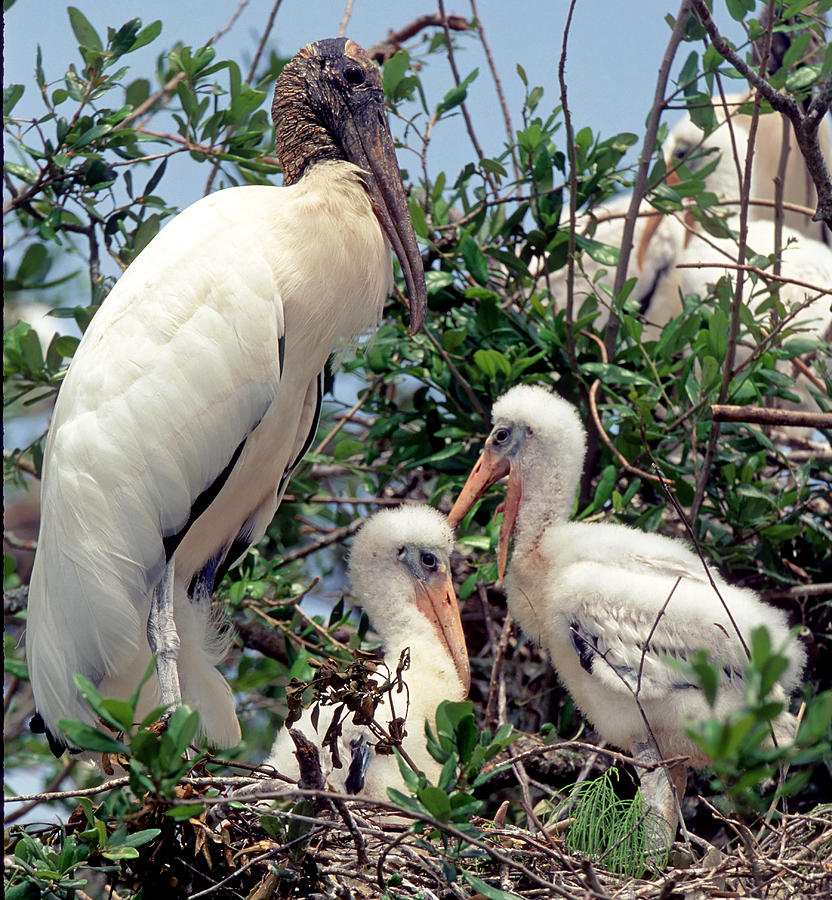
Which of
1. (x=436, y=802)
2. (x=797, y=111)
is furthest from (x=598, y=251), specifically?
(x=436, y=802)

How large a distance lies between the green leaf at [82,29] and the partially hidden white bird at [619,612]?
151 centimetres

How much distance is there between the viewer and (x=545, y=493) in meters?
3.07

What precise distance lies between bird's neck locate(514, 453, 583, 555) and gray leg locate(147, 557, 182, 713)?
35.5 inches

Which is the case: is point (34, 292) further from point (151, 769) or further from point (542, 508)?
point (151, 769)

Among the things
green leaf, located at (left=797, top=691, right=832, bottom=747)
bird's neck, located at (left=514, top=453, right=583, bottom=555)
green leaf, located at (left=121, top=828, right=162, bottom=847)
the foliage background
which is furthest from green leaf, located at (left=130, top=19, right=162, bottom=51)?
green leaf, located at (left=797, top=691, right=832, bottom=747)

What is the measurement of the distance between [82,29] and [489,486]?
1677 millimetres

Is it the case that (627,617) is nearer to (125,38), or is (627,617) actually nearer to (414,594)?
(414,594)

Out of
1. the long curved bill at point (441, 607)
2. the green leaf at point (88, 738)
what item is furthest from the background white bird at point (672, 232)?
the green leaf at point (88, 738)

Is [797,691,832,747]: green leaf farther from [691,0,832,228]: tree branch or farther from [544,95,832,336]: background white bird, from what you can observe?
[544,95,832,336]: background white bird

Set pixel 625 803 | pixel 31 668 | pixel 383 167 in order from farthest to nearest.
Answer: pixel 383 167, pixel 31 668, pixel 625 803

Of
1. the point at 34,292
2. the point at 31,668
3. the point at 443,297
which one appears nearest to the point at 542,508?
the point at 443,297

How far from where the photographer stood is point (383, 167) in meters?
2.96

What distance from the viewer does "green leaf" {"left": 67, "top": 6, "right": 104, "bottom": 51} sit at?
321cm

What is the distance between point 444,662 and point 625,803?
69cm
